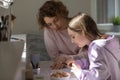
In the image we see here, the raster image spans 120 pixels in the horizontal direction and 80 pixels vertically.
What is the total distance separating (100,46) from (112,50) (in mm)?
91

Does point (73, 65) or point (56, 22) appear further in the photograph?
point (56, 22)

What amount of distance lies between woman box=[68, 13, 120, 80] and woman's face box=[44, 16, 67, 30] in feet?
2.44

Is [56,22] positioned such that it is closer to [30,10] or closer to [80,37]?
[80,37]

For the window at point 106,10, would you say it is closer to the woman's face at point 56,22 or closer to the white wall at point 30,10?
the white wall at point 30,10

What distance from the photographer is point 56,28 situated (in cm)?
259

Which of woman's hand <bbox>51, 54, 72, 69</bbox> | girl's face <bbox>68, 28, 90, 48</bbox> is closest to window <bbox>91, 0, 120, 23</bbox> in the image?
woman's hand <bbox>51, 54, 72, 69</bbox>

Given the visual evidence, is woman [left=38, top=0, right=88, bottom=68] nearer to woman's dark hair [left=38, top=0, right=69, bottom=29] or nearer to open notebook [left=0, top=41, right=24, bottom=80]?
woman's dark hair [left=38, top=0, right=69, bottom=29]

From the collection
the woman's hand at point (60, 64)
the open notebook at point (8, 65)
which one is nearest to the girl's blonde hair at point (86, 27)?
the woman's hand at point (60, 64)

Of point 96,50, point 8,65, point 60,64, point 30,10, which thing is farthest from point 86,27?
point 30,10

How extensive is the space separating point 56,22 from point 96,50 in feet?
3.42

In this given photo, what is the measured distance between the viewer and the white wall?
344cm

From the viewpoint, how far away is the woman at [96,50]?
1.47 meters

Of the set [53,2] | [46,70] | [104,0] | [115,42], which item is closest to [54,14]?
[53,2]

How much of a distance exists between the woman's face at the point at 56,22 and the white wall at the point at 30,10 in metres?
0.93
